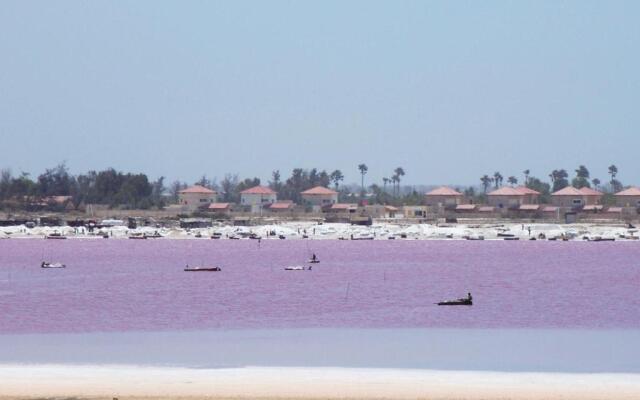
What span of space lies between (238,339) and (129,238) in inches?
4662

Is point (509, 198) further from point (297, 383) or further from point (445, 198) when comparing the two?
point (297, 383)

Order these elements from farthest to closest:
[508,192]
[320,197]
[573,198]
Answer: [320,197]
[508,192]
[573,198]

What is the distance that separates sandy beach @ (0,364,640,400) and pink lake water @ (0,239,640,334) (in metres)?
12.8

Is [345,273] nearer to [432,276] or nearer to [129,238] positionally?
[432,276]

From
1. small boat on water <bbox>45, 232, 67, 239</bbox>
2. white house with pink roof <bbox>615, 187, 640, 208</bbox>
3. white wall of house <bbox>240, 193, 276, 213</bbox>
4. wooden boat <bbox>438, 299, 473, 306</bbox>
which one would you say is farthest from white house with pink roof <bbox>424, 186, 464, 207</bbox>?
wooden boat <bbox>438, 299, 473, 306</bbox>

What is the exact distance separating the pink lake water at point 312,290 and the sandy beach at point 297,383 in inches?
505

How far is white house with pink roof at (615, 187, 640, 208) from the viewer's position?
179m

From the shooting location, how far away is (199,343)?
38.3 m

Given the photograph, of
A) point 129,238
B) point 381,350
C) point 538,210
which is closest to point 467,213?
point 538,210

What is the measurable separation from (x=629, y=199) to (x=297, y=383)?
15803cm

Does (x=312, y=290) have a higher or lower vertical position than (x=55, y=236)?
lower

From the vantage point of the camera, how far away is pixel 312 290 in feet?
216

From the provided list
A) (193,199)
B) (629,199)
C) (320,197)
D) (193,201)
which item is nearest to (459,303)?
(629,199)

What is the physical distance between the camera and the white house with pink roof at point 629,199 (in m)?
179
